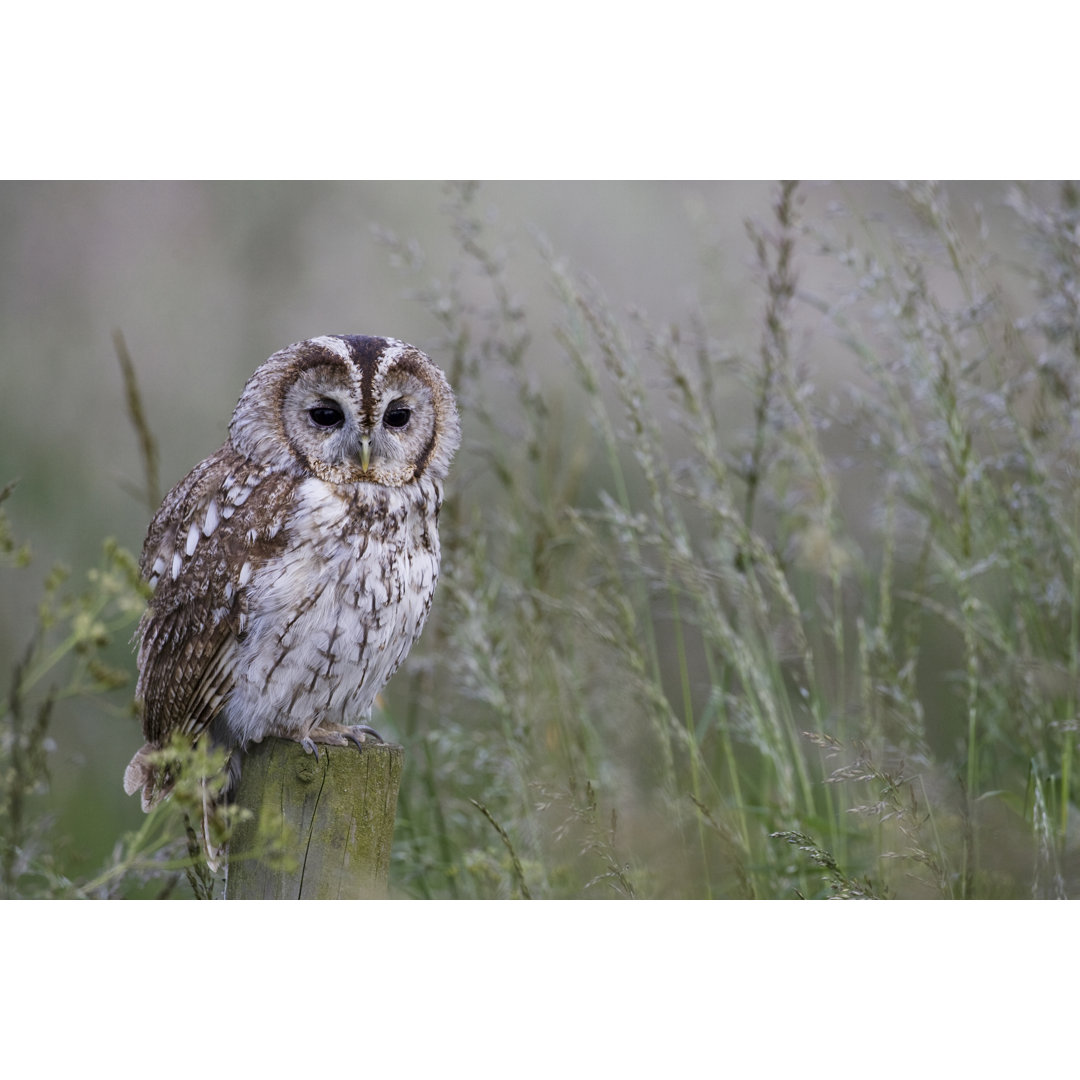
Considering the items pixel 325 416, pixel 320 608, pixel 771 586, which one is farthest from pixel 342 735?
pixel 771 586

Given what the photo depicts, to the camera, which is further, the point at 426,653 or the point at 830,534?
the point at 426,653

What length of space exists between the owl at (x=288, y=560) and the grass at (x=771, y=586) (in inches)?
13.3

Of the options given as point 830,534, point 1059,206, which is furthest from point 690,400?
point 1059,206

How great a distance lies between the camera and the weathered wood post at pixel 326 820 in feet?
5.35

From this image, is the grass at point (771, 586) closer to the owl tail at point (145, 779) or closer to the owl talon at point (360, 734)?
the owl tail at point (145, 779)

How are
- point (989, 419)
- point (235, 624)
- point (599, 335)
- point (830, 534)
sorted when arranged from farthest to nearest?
point (989, 419) → point (830, 534) → point (599, 335) → point (235, 624)

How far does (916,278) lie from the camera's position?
2316mm

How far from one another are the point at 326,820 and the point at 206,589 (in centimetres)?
48

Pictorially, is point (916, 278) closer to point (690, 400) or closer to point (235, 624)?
point (690, 400)

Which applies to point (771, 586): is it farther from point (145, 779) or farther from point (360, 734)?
point (145, 779)

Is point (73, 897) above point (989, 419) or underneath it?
underneath

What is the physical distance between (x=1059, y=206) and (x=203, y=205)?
1920 millimetres

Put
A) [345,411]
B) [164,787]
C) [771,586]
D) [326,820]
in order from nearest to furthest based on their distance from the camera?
[326,820], [345,411], [164,787], [771,586]

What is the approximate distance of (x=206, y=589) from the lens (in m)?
1.88
